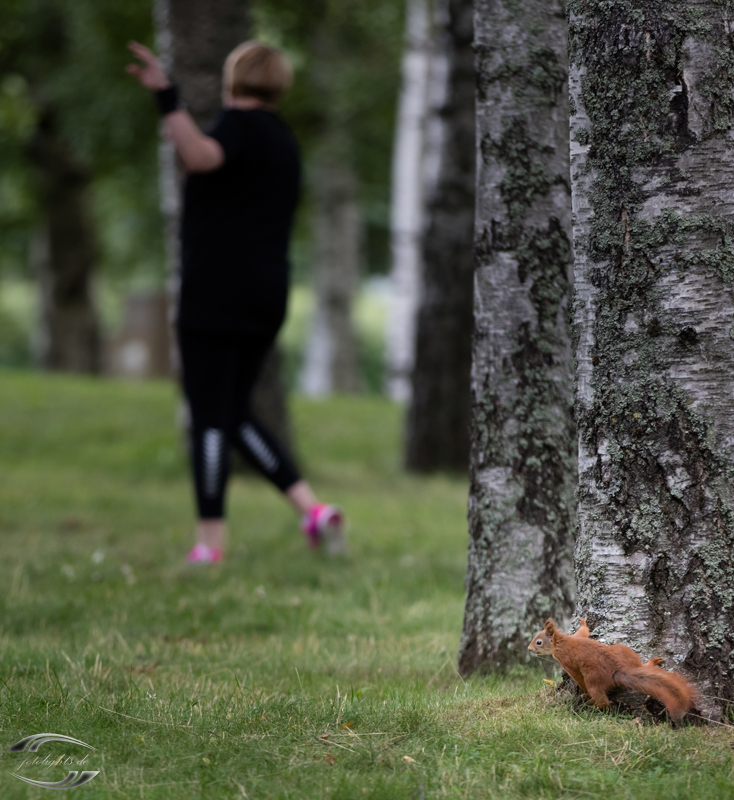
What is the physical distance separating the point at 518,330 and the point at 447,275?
5.14 meters

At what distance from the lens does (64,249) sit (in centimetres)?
1664

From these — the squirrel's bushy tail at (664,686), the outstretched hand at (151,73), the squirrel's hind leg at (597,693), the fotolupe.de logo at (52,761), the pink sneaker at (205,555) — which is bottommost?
the pink sneaker at (205,555)

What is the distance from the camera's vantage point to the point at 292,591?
4559mm

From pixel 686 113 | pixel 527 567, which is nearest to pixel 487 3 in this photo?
pixel 686 113

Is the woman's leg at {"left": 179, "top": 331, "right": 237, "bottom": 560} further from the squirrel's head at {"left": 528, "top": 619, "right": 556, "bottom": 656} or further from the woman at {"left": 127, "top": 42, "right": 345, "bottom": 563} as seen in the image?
the squirrel's head at {"left": 528, "top": 619, "right": 556, "bottom": 656}

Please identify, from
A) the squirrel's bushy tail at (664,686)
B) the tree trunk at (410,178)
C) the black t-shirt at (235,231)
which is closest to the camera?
the squirrel's bushy tail at (664,686)

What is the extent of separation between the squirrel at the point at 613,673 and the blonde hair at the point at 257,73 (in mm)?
3322

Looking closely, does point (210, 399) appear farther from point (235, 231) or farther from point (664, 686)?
point (664, 686)

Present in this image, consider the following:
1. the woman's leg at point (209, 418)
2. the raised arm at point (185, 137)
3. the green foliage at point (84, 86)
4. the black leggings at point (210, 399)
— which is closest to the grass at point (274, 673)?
the woman's leg at point (209, 418)

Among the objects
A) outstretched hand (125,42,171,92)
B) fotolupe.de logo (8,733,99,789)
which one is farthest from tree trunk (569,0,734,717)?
outstretched hand (125,42,171,92)

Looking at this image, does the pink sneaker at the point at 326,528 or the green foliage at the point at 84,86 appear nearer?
the pink sneaker at the point at 326,528

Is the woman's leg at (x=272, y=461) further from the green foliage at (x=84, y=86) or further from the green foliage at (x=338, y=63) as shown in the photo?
the green foliage at (x=338, y=63)

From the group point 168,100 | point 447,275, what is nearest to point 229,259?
point 168,100

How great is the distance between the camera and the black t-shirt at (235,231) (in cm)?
477
